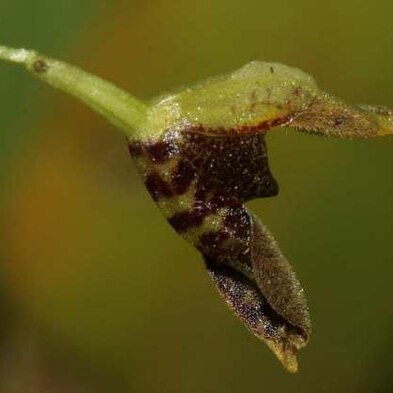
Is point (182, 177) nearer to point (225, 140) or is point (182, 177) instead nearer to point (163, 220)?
point (225, 140)

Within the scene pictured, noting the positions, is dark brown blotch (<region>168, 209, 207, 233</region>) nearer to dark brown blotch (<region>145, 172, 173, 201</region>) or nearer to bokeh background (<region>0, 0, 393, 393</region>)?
dark brown blotch (<region>145, 172, 173, 201</region>)

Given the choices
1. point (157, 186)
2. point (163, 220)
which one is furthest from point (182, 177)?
point (163, 220)

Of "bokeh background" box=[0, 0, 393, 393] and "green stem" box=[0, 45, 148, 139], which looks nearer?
"green stem" box=[0, 45, 148, 139]

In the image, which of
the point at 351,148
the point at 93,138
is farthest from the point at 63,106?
the point at 351,148

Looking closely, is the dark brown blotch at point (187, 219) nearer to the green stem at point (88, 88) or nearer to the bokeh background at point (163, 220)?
the green stem at point (88, 88)

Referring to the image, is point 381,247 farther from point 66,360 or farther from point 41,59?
point 41,59

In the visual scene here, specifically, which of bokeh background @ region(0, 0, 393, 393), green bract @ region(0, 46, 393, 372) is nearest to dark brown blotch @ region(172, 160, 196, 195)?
green bract @ region(0, 46, 393, 372)

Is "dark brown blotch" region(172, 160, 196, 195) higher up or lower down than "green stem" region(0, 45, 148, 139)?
lower down
